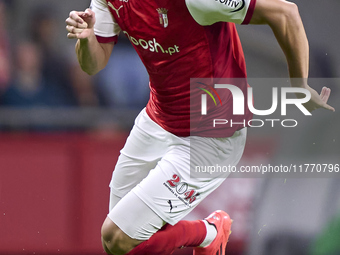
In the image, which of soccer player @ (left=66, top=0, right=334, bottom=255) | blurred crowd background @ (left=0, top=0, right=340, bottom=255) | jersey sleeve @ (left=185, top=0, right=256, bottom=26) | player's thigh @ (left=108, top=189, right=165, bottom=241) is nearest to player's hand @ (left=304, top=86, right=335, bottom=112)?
soccer player @ (left=66, top=0, right=334, bottom=255)

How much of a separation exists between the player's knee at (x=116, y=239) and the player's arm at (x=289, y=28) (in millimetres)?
947

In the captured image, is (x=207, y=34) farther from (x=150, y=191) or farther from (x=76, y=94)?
(x=76, y=94)

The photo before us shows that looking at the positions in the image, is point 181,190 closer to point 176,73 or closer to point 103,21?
point 176,73

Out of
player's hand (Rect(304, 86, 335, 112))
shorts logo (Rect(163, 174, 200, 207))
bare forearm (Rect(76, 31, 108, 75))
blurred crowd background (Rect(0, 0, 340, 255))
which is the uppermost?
bare forearm (Rect(76, 31, 108, 75))

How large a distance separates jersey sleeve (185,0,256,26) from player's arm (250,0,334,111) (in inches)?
1.2

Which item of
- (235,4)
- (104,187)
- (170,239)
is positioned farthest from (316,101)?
(104,187)

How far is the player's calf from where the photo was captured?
231 centimetres

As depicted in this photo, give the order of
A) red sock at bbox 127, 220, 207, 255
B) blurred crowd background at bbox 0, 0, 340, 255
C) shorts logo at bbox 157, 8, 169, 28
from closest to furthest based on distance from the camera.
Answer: shorts logo at bbox 157, 8, 169, 28
red sock at bbox 127, 220, 207, 255
blurred crowd background at bbox 0, 0, 340, 255

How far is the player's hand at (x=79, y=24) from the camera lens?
2123 mm

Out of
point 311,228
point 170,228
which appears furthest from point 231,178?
point 170,228

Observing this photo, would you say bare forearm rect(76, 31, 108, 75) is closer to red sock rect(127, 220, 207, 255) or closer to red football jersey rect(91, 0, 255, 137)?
red football jersey rect(91, 0, 255, 137)

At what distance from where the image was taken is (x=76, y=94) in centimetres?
393

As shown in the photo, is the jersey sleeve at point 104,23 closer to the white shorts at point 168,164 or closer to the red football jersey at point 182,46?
the red football jersey at point 182,46

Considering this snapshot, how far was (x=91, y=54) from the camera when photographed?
243cm
